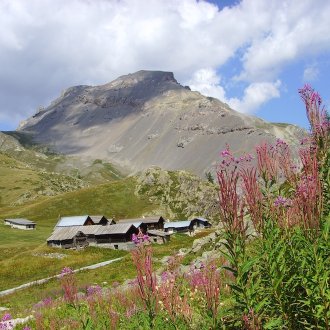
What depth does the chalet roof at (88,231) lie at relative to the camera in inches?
3644

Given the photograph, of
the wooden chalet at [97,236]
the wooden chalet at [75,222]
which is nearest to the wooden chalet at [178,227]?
the wooden chalet at [75,222]

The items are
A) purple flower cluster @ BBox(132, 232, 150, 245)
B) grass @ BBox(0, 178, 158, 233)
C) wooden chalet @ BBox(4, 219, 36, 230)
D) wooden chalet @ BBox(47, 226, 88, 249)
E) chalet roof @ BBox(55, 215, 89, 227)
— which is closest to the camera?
purple flower cluster @ BBox(132, 232, 150, 245)

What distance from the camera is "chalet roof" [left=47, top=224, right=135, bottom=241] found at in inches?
3644

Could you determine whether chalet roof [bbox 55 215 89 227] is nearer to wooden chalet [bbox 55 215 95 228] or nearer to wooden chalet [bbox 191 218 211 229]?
wooden chalet [bbox 55 215 95 228]

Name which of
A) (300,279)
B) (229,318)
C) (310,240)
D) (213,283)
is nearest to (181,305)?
(229,318)

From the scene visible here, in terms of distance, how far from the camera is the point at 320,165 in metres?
8.23

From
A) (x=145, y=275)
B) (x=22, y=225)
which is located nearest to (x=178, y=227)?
(x=22, y=225)

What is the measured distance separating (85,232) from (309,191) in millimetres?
96101

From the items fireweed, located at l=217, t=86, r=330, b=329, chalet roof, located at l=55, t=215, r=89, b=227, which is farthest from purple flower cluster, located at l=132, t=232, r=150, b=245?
chalet roof, located at l=55, t=215, r=89, b=227

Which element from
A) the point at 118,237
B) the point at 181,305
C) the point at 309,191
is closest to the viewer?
the point at 309,191

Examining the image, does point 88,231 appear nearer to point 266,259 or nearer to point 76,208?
point 76,208

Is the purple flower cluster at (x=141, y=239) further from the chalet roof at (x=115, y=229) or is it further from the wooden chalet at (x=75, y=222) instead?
the wooden chalet at (x=75, y=222)

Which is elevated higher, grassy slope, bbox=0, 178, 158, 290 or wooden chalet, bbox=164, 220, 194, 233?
grassy slope, bbox=0, 178, 158, 290

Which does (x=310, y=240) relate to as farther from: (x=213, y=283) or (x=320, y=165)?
(x=320, y=165)
